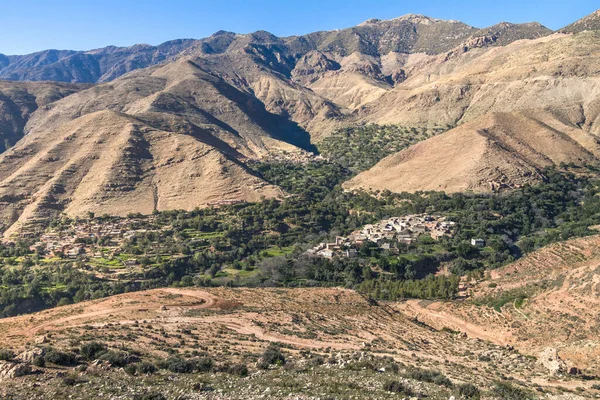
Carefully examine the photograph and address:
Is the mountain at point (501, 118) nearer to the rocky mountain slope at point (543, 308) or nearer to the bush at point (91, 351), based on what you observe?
the rocky mountain slope at point (543, 308)

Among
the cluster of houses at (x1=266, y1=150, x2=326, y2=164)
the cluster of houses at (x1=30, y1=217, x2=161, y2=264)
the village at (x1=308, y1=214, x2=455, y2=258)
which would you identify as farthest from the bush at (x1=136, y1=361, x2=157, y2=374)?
the cluster of houses at (x1=266, y1=150, x2=326, y2=164)

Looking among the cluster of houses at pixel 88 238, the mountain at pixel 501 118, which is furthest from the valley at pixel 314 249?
the mountain at pixel 501 118

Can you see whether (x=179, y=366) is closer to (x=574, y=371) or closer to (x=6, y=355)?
(x=6, y=355)

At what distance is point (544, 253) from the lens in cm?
4328

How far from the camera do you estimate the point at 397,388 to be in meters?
16.1

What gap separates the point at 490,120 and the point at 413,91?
243 feet

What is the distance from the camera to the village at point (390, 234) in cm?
6372

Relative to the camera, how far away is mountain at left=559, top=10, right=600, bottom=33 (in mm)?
173125

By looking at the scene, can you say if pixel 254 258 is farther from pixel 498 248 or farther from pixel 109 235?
pixel 498 248

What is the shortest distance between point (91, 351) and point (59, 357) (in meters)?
1.57

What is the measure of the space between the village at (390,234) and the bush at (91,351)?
1747 inches

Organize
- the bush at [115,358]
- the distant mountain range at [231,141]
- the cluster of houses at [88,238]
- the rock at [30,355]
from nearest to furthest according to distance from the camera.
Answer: the rock at [30,355]
the bush at [115,358]
the cluster of houses at [88,238]
the distant mountain range at [231,141]

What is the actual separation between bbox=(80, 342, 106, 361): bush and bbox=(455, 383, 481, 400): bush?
14694mm

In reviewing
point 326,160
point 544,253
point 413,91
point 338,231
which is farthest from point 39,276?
point 413,91
